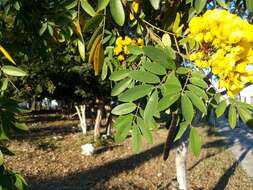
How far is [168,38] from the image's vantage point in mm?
1597

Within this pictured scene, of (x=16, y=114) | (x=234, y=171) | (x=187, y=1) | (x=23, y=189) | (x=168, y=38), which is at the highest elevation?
(x=187, y=1)

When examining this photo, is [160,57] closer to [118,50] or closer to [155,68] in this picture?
[155,68]

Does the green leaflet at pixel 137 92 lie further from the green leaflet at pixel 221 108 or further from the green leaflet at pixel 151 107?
the green leaflet at pixel 221 108

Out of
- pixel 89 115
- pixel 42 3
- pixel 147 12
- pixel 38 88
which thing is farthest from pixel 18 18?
pixel 89 115

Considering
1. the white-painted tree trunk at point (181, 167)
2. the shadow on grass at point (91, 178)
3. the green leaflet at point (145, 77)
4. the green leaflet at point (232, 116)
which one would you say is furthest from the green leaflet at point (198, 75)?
the shadow on grass at point (91, 178)

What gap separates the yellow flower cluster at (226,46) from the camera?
1.07m

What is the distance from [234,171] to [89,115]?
10.4 metres

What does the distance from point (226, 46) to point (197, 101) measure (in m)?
0.23

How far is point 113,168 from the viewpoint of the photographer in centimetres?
891

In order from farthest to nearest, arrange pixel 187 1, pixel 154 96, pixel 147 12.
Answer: pixel 147 12 → pixel 187 1 → pixel 154 96

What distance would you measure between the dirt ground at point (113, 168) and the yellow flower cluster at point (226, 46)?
15.3 feet

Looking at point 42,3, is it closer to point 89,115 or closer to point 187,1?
point 187,1

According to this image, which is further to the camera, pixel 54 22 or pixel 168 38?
pixel 54 22

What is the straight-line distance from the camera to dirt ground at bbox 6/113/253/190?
7.77m
